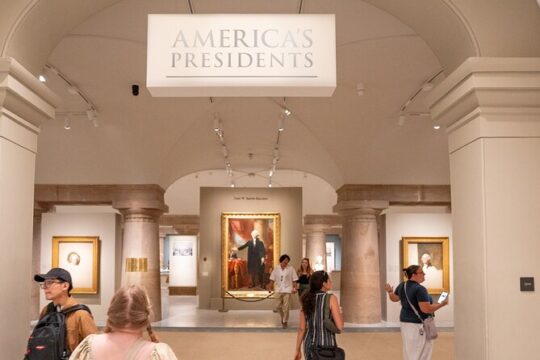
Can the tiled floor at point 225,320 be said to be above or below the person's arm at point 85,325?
below

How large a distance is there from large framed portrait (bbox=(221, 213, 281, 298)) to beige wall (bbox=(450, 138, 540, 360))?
57.5 ft

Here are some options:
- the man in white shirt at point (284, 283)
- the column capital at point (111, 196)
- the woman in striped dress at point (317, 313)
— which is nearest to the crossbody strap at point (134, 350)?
the woman in striped dress at point (317, 313)

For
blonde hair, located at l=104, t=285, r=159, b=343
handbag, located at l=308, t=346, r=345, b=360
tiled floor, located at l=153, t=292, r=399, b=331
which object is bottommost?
tiled floor, located at l=153, t=292, r=399, b=331

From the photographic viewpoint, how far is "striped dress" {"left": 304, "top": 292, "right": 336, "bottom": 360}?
5.96 meters

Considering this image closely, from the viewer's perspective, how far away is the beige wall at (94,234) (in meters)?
18.6

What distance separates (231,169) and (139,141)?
7.35m

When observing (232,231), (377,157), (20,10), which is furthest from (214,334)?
(20,10)

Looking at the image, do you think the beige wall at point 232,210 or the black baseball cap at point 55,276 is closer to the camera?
the black baseball cap at point 55,276

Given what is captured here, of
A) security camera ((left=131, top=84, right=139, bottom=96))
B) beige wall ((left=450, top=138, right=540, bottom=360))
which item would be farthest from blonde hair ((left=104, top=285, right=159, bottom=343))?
security camera ((left=131, top=84, right=139, bottom=96))

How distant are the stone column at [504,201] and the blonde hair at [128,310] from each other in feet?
10.4

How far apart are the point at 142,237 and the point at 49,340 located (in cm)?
1349

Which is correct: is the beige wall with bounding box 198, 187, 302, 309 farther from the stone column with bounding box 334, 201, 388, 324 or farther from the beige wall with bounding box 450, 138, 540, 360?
the beige wall with bounding box 450, 138, 540, 360

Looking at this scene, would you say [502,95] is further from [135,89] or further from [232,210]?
[232,210]

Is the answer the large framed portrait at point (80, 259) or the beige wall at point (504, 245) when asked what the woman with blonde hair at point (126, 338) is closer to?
the beige wall at point (504, 245)
